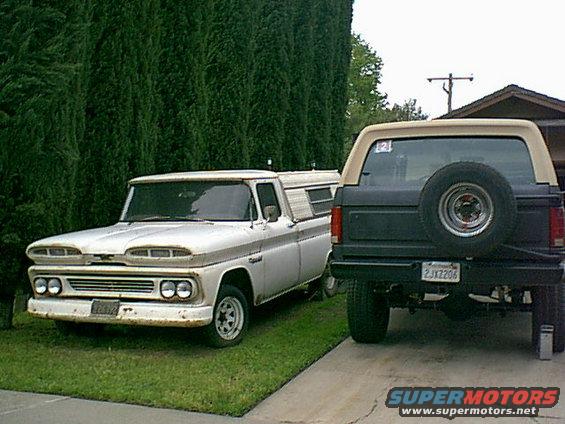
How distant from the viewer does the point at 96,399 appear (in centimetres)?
599

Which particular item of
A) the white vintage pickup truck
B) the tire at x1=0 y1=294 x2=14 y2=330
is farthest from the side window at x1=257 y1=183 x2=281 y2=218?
the tire at x1=0 y1=294 x2=14 y2=330

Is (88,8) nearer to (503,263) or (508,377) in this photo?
(503,263)

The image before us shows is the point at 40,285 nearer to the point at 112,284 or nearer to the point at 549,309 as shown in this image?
the point at 112,284

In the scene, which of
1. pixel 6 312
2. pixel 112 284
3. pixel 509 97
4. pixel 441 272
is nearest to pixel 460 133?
pixel 441 272

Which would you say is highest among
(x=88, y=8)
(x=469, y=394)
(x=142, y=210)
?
(x=88, y=8)

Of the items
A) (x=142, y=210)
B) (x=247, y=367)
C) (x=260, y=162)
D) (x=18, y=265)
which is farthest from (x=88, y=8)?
(x=260, y=162)

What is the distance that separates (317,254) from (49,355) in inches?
155

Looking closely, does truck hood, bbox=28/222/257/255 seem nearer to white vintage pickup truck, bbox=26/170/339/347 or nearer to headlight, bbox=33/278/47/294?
white vintage pickup truck, bbox=26/170/339/347

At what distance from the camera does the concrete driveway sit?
18.8 ft

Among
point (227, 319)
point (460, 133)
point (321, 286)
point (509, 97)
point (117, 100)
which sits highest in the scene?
point (509, 97)

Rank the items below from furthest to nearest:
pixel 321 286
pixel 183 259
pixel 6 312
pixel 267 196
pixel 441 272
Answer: pixel 321 286 → pixel 267 196 → pixel 6 312 → pixel 183 259 → pixel 441 272

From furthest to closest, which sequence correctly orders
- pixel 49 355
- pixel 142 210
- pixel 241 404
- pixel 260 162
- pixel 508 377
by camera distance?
pixel 260 162, pixel 142 210, pixel 49 355, pixel 508 377, pixel 241 404

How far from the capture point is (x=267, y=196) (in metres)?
9.12

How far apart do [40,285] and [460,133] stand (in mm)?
A: 4396
